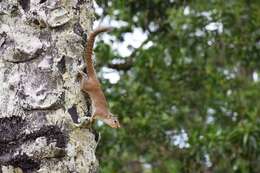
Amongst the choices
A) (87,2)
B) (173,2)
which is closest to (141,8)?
(173,2)

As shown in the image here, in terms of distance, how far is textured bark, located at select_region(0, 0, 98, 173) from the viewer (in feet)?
3.64

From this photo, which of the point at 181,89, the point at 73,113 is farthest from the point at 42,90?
the point at 181,89

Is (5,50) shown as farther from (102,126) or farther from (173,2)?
(173,2)

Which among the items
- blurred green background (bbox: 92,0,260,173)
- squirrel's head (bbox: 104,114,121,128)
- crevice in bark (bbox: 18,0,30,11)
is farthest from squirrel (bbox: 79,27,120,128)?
blurred green background (bbox: 92,0,260,173)

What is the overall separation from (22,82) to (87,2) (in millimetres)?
194

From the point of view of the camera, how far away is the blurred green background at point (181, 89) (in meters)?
3.78

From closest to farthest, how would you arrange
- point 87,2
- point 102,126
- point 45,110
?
point 45,110 → point 87,2 → point 102,126

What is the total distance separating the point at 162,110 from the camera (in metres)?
3.99

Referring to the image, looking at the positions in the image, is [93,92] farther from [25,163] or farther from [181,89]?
[181,89]

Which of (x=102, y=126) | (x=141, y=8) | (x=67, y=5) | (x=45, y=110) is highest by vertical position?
(x=141, y=8)

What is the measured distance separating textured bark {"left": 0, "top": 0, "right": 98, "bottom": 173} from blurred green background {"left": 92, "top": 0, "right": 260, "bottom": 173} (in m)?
2.34

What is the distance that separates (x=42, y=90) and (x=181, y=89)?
3060 millimetres

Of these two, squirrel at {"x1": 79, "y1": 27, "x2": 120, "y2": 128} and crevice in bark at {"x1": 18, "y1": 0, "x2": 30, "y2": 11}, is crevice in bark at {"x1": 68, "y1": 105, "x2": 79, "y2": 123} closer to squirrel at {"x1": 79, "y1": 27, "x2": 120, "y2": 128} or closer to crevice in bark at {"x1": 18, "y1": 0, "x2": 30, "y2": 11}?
squirrel at {"x1": 79, "y1": 27, "x2": 120, "y2": 128}

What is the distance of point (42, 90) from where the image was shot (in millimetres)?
1127
